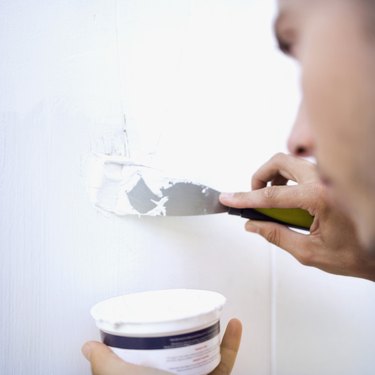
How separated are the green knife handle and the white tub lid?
18 cm

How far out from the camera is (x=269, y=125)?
2.80ft

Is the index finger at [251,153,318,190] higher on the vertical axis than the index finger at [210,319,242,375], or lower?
higher

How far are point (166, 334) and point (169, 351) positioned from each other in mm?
25

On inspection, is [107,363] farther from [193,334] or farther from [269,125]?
[269,125]

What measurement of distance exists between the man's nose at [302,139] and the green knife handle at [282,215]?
225 millimetres

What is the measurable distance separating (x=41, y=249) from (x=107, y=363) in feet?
0.74

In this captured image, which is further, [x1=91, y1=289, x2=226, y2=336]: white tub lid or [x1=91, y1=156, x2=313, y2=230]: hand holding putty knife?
[x1=91, y1=156, x2=313, y2=230]: hand holding putty knife

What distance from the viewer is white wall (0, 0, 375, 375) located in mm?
606

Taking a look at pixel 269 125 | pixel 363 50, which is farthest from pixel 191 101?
pixel 363 50

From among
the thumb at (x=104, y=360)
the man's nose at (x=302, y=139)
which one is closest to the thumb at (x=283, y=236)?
the man's nose at (x=302, y=139)

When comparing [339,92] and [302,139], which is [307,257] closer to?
[302,139]

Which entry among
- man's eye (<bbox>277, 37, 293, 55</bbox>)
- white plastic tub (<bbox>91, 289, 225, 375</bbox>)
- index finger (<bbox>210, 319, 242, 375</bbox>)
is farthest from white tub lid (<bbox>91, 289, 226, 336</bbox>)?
man's eye (<bbox>277, 37, 293, 55</bbox>)

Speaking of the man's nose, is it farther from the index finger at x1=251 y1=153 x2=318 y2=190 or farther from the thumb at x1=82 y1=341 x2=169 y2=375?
the thumb at x1=82 y1=341 x2=169 y2=375

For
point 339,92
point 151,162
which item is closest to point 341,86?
point 339,92
